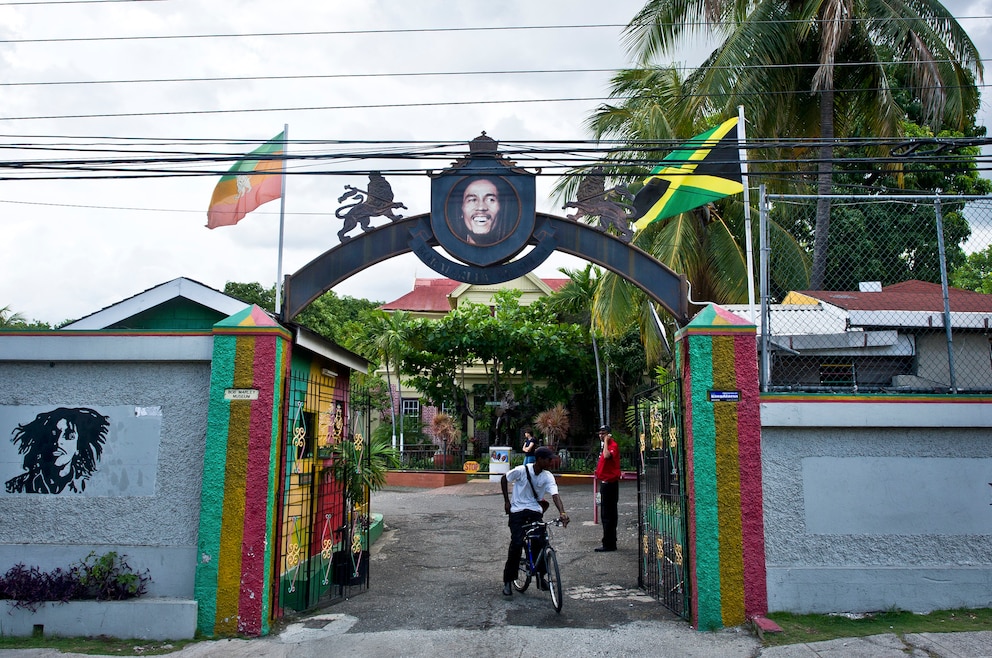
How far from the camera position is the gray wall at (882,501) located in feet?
25.4

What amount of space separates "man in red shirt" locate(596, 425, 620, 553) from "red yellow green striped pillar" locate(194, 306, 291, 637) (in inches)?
206

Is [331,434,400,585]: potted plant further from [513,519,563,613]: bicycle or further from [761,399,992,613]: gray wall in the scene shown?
[761,399,992,613]: gray wall

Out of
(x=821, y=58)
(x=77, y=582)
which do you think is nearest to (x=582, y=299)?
(x=821, y=58)

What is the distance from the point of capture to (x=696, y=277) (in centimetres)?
1862

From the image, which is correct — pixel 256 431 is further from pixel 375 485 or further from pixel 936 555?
pixel 936 555

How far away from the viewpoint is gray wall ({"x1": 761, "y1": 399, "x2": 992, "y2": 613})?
305 inches

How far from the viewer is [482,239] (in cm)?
875

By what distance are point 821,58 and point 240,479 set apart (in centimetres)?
1366

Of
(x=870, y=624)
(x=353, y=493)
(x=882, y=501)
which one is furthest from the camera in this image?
(x=353, y=493)

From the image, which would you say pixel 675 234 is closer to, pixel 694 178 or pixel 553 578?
pixel 694 178

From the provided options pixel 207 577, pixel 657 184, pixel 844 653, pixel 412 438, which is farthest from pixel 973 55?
pixel 412 438

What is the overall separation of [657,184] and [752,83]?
7215 millimetres

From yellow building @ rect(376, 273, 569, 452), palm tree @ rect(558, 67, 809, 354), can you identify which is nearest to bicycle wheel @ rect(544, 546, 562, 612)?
palm tree @ rect(558, 67, 809, 354)

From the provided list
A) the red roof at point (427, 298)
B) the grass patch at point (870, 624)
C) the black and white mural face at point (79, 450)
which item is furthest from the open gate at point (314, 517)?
the red roof at point (427, 298)
